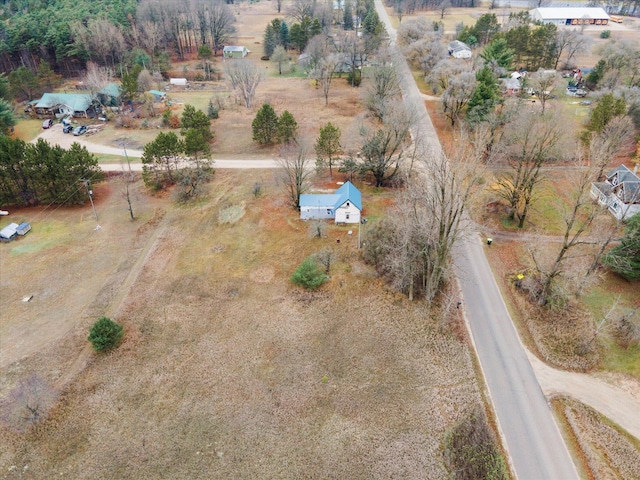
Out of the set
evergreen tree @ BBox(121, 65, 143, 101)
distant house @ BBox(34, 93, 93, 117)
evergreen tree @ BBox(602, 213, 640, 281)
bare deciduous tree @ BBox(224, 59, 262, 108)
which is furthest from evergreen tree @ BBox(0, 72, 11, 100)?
evergreen tree @ BBox(602, 213, 640, 281)

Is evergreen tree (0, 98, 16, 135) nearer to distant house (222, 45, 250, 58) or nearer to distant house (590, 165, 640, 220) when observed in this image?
distant house (222, 45, 250, 58)

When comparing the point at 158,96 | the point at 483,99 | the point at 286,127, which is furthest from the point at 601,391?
the point at 158,96

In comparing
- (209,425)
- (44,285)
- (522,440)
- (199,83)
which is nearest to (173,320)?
(209,425)

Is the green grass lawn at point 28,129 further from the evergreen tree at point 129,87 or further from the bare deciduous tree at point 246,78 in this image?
the bare deciduous tree at point 246,78

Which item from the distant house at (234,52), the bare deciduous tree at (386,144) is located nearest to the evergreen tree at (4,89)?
the distant house at (234,52)

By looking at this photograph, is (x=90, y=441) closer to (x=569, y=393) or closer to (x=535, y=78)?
(x=569, y=393)
